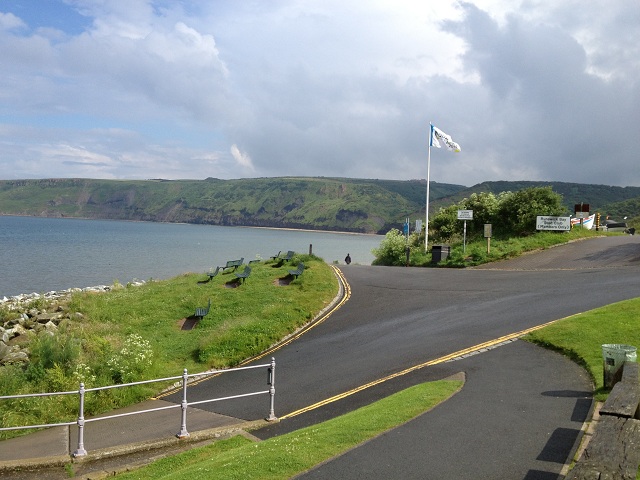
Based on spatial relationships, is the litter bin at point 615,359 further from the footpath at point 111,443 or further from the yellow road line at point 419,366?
the footpath at point 111,443

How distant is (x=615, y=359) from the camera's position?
9.84m

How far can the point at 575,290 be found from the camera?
20.8 metres

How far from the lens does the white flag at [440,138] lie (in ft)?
127

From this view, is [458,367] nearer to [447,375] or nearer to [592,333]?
[447,375]

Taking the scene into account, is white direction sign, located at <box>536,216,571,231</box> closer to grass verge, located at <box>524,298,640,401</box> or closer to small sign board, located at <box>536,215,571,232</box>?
small sign board, located at <box>536,215,571,232</box>

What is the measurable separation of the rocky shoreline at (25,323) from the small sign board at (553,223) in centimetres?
2676

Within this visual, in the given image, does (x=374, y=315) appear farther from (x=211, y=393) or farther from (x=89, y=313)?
(x=89, y=313)

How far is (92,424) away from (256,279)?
574 inches

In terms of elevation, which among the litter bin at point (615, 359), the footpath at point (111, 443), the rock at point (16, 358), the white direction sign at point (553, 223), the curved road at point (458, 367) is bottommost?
the rock at point (16, 358)

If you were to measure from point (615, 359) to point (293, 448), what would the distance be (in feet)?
18.6

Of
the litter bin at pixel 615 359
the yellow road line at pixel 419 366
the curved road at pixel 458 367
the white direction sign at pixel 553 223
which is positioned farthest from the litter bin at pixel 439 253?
the litter bin at pixel 615 359

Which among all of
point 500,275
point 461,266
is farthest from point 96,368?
point 461,266

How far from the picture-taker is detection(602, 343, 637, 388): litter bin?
960cm

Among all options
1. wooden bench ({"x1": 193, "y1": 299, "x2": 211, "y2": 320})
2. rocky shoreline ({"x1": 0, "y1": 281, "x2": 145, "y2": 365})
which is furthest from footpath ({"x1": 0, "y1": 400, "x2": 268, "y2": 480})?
wooden bench ({"x1": 193, "y1": 299, "x2": 211, "y2": 320})
